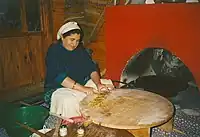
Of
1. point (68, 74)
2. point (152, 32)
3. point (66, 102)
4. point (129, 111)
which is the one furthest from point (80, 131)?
point (152, 32)

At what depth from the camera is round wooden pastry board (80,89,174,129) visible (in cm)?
165

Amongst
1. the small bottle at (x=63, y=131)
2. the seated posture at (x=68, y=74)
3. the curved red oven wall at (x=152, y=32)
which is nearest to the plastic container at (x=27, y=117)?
the seated posture at (x=68, y=74)

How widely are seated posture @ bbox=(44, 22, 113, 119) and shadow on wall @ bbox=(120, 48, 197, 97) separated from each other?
0.70 m

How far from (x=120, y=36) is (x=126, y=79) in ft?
2.20

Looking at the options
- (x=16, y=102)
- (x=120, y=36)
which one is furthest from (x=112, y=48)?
(x=16, y=102)

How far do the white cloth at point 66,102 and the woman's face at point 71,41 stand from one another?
0.57m

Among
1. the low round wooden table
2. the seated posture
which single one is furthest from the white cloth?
the low round wooden table

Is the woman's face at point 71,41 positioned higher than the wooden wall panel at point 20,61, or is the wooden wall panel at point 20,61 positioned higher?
the woman's face at point 71,41

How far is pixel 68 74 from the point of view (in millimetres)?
2723

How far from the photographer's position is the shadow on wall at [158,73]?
2.83 metres

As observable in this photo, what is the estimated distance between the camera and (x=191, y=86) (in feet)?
Answer: 8.91

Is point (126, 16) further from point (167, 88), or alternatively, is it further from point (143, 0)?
point (167, 88)

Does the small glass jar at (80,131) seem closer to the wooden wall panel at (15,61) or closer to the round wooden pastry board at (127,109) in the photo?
the round wooden pastry board at (127,109)

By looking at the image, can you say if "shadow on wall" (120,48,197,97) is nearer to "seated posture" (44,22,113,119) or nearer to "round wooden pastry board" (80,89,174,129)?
"seated posture" (44,22,113,119)
